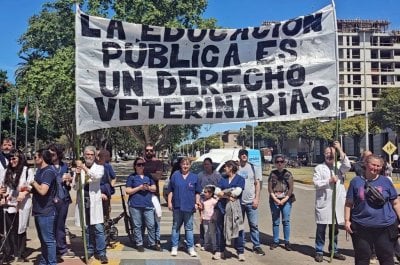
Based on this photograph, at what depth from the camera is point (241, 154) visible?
9.73 m

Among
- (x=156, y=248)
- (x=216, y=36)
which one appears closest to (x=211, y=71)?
(x=216, y=36)

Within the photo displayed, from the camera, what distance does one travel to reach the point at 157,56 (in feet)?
29.5

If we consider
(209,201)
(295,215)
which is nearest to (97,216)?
(209,201)

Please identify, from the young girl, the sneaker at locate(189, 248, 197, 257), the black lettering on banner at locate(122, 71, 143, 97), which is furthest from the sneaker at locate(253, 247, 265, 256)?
the black lettering on banner at locate(122, 71, 143, 97)

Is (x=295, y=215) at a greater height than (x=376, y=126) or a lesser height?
→ lesser

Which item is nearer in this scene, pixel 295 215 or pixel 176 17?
pixel 295 215

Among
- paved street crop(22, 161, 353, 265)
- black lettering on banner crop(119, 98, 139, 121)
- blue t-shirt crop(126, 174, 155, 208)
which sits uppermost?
black lettering on banner crop(119, 98, 139, 121)

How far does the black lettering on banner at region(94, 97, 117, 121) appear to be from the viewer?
A: 8.55 m

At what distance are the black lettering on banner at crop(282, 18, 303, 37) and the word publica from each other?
1003mm

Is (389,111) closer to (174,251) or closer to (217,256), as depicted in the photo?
(217,256)

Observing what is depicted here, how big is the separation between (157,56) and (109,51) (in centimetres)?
82

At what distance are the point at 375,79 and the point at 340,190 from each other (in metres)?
109

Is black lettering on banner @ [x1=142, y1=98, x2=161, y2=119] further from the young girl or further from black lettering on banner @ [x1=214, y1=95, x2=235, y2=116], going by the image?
the young girl

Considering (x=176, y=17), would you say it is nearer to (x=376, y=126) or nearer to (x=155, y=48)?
(x=155, y=48)
